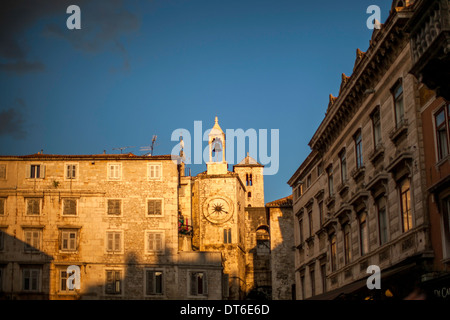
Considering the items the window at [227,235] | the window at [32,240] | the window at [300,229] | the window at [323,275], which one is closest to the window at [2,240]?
the window at [32,240]

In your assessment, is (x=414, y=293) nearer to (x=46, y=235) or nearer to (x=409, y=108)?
(x=409, y=108)

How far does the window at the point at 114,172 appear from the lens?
61.2 metres

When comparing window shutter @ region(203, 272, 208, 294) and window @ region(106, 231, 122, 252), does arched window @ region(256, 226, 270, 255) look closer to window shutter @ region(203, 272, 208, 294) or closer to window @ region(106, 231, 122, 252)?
window shutter @ region(203, 272, 208, 294)

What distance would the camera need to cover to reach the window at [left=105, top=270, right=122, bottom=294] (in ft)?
191

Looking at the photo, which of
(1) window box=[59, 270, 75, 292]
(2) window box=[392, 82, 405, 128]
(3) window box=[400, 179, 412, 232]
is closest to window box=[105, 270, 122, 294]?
(1) window box=[59, 270, 75, 292]

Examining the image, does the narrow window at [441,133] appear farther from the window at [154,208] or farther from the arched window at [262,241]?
the arched window at [262,241]

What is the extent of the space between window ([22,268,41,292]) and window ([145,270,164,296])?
8.68m

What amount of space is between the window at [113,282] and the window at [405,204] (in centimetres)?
3715

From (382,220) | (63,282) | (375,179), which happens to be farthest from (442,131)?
(63,282)

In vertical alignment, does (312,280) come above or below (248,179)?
below

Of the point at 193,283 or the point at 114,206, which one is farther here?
the point at 114,206

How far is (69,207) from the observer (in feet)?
198

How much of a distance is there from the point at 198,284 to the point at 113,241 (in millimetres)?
7988

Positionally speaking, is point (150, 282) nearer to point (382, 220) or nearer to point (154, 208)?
point (154, 208)
